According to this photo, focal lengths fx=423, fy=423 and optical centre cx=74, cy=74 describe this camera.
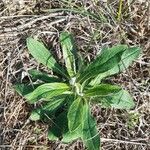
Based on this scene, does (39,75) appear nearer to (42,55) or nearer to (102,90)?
(42,55)

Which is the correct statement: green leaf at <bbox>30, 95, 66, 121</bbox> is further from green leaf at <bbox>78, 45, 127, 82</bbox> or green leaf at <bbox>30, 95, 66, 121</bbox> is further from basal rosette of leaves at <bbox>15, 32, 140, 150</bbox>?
green leaf at <bbox>78, 45, 127, 82</bbox>


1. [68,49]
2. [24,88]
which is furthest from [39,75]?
[68,49]

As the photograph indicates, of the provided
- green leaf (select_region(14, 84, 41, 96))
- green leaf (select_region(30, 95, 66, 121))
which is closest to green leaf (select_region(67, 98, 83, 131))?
green leaf (select_region(30, 95, 66, 121))

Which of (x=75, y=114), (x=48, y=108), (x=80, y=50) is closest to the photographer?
(x=75, y=114)

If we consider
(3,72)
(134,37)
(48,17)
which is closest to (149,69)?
(134,37)

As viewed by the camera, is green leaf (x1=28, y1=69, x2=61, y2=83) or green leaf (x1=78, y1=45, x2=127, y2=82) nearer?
green leaf (x1=78, y1=45, x2=127, y2=82)

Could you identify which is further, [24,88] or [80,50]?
[80,50]

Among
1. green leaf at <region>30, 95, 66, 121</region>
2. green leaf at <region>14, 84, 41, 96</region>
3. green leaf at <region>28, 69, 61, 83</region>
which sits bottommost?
green leaf at <region>30, 95, 66, 121</region>

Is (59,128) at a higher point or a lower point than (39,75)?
lower

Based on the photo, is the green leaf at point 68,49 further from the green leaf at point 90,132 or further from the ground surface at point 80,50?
the green leaf at point 90,132
